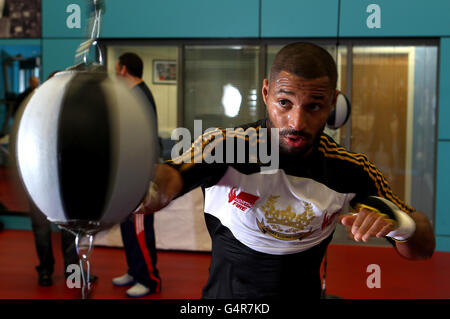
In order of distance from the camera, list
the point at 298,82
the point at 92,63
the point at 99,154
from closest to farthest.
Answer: the point at 99,154
the point at 92,63
the point at 298,82

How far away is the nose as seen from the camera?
3.53 ft

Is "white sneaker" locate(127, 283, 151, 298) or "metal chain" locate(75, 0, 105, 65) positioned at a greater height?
Result: "metal chain" locate(75, 0, 105, 65)

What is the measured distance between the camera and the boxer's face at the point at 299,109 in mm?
1090

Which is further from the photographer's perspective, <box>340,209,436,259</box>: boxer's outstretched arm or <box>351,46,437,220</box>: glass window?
<box>351,46,437,220</box>: glass window

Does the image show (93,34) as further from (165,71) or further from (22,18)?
(22,18)

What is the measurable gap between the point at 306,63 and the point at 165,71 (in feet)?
11.2

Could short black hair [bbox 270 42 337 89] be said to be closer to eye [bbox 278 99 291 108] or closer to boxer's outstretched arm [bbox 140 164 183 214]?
eye [bbox 278 99 291 108]

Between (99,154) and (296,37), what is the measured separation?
3.76 metres

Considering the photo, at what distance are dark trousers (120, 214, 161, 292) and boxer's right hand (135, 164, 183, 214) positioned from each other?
6.00 ft

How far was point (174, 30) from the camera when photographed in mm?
4293

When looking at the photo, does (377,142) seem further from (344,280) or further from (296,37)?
(344,280)

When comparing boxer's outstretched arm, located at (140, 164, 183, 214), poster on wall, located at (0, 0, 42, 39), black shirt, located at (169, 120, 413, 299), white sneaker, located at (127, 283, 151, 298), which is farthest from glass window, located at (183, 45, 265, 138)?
boxer's outstretched arm, located at (140, 164, 183, 214)

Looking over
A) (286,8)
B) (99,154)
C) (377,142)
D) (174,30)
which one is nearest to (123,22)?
(174,30)
